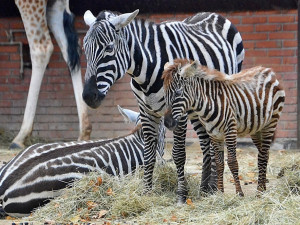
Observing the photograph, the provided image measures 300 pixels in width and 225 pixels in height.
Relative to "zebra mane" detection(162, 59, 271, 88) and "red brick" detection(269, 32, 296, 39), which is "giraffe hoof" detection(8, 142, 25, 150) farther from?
"zebra mane" detection(162, 59, 271, 88)

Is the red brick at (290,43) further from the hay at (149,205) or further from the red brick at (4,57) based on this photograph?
the hay at (149,205)

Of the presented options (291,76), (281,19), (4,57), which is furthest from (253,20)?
(4,57)

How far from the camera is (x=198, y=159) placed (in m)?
10.5

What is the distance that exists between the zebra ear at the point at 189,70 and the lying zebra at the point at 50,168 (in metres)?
1.25

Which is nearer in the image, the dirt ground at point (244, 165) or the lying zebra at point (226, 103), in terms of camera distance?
the lying zebra at point (226, 103)

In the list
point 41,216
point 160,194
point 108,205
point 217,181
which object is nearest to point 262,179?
point 217,181

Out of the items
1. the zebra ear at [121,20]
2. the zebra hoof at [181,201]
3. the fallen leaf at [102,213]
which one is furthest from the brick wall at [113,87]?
the fallen leaf at [102,213]

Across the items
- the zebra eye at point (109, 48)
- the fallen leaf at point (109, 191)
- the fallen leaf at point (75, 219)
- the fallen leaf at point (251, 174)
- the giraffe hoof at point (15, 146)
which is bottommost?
the giraffe hoof at point (15, 146)

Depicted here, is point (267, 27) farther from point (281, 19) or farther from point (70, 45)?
point (70, 45)

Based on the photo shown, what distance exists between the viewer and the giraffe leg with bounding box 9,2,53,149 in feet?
37.9

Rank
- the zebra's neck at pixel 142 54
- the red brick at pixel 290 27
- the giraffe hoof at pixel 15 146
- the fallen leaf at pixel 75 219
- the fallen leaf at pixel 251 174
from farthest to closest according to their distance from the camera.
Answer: the red brick at pixel 290 27 → the giraffe hoof at pixel 15 146 → the fallen leaf at pixel 251 174 → the zebra's neck at pixel 142 54 → the fallen leaf at pixel 75 219

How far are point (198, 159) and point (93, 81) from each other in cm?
450

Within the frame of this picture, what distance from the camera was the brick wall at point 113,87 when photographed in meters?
11.8

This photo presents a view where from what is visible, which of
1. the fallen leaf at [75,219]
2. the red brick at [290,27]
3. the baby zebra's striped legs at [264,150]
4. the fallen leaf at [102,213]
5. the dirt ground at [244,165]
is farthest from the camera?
the red brick at [290,27]
